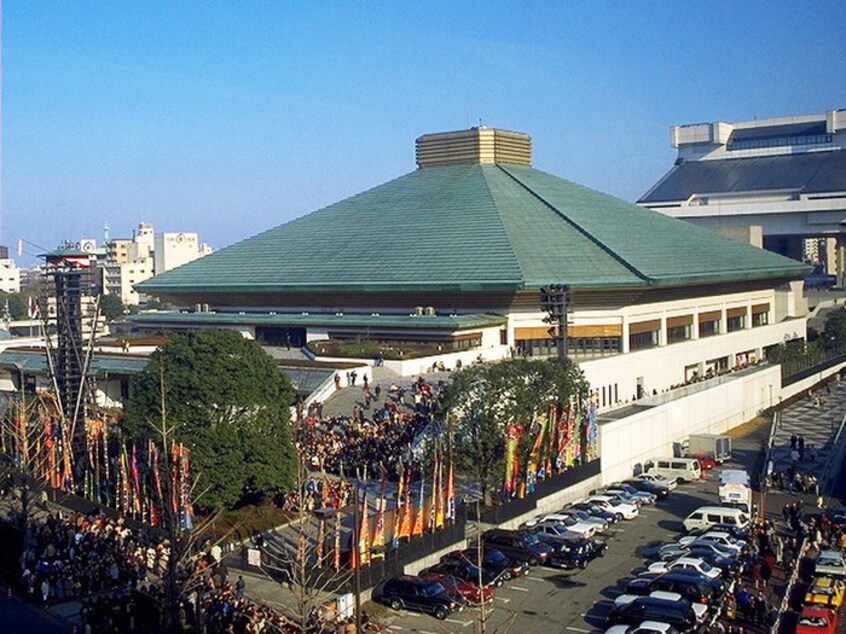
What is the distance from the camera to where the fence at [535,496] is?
938 inches

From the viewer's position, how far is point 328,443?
28.0m

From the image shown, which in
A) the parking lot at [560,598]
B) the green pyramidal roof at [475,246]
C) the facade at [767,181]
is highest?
the facade at [767,181]

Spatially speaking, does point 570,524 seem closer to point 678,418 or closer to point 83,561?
point 83,561

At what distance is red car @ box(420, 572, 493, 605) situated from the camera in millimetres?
18734

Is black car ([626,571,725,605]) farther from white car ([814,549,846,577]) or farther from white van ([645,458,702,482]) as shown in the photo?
white van ([645,458,702,482])

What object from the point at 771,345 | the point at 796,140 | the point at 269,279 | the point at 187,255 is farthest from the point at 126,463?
the point at 187,255

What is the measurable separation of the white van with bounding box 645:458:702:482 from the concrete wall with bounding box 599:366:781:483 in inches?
25.9

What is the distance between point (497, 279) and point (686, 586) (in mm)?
21915

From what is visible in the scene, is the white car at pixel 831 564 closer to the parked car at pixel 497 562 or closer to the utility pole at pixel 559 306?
the parked car at pixel 497 562

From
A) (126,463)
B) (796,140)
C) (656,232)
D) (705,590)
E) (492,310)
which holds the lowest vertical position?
(705,590)

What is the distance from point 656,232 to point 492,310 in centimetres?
1328

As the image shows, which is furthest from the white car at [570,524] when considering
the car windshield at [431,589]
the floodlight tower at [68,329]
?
the floodlight tower at [68,329]

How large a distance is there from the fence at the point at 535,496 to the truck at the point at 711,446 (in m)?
5.90

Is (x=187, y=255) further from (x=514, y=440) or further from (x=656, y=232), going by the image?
(x=514, y=440)
